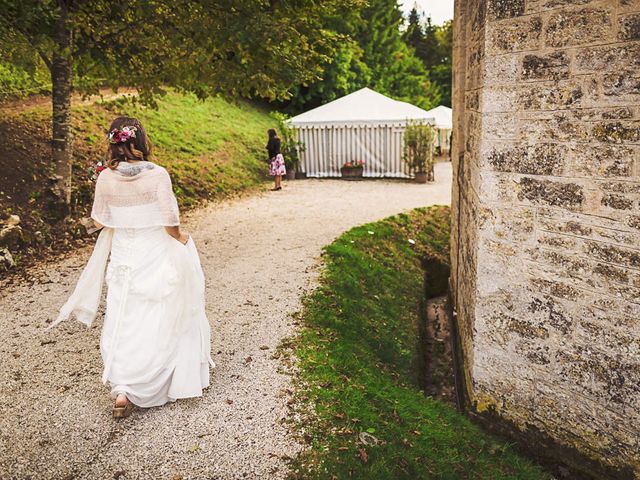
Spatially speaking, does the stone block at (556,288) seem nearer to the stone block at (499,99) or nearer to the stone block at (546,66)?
the stone block at (499,99)

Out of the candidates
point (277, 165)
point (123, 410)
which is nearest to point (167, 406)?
point (123, 410)

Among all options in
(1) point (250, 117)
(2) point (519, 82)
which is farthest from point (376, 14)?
(2) point (519, 82)

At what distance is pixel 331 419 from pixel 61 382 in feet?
8.02

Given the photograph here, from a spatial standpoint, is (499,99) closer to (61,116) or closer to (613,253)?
(613,253)

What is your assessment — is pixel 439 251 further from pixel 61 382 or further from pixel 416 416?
pixel 61 382

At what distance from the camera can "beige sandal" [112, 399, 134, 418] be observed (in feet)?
12.9

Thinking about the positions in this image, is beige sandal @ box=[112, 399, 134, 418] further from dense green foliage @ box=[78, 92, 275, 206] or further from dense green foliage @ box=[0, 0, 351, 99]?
dense green foliage @ box=[78, 92, 275, 206]

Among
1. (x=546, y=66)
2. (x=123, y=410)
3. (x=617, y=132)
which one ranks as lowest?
(x=123, y=410)

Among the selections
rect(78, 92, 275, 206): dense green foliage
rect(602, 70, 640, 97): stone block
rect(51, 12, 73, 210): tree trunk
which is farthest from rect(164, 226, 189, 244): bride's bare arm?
rect(78, 92, 275, 206): dense green foliage

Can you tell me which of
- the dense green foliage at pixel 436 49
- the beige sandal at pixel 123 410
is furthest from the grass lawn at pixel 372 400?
the dense green foliage at pixel 436 49

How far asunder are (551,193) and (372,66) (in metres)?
26.2

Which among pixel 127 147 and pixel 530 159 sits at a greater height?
pixel 127 147

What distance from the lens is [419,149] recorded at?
15.8 metres

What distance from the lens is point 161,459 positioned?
3594 millimetres
